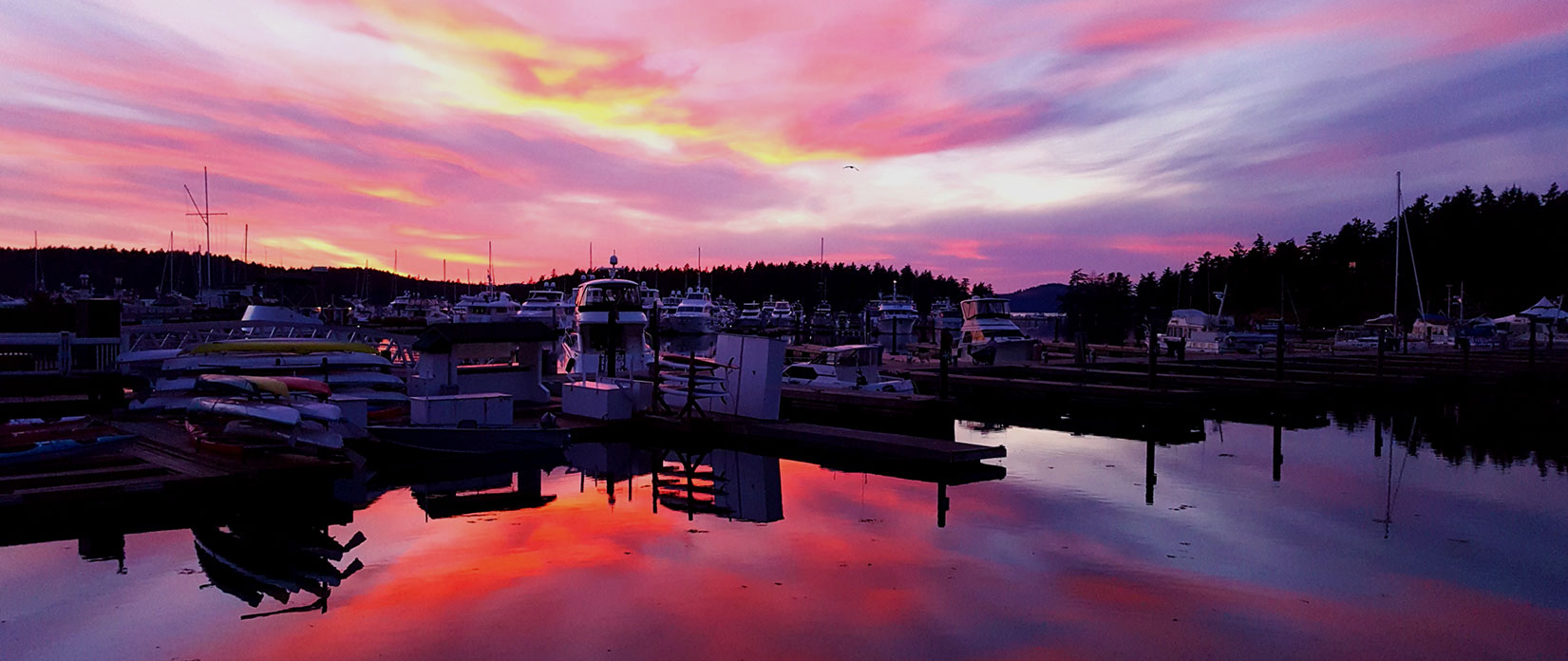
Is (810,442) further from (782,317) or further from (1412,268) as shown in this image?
(782,317)

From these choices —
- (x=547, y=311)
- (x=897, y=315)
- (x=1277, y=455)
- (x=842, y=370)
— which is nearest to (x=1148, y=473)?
(x=1277, y=455)

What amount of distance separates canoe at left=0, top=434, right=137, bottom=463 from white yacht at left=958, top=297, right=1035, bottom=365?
144 feet

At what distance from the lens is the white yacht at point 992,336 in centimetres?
5716

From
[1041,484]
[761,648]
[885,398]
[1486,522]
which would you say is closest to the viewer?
[761,648]

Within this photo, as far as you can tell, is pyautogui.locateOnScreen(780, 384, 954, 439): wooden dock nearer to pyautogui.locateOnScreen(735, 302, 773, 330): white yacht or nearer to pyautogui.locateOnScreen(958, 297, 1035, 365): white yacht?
pyautogui.locateOnScreen(958, 297, 1035, 365): white yacht

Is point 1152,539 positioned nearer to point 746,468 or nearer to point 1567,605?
point 1567,605

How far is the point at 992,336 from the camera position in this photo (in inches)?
2363

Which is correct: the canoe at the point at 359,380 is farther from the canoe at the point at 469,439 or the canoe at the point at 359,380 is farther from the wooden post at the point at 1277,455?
the wooden post at the point at 1277,455

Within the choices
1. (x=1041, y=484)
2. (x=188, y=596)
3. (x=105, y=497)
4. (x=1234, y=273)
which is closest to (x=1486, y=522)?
(x=1041, y=484)

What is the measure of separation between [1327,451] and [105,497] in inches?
1223

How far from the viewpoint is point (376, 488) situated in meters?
21.3

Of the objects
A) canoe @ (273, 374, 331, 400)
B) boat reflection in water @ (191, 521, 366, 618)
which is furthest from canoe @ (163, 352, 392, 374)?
boat reflection in water @ (191, 521, 366, 618)

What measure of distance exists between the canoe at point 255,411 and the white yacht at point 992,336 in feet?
136

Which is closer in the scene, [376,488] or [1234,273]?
[376,488]
